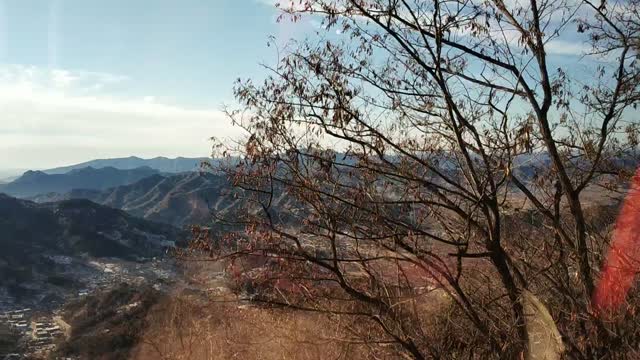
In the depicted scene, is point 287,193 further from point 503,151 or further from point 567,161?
point 567,161

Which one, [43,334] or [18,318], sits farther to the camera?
[18,318]

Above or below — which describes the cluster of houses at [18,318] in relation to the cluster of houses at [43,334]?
below

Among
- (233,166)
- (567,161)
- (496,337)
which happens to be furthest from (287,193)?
(567,161)

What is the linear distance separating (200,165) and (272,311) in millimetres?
1887

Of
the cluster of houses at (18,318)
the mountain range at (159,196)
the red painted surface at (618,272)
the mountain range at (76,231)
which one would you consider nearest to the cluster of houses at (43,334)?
the cluster of houses at (18,318)

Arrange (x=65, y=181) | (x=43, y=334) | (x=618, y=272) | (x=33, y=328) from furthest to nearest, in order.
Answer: (x=65, y=181) < (x=33, y=328) < (x=43, y=334) < (x=618, y=272)

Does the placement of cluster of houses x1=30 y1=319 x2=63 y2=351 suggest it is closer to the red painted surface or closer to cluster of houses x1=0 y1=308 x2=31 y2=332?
cluster of houses x1=0 y1=308 x2=31 y2=332

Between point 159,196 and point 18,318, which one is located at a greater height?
point 159,196

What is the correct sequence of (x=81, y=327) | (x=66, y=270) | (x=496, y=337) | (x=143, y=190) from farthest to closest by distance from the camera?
1. (x=143, y=190)
2. (x=66, y=270)
3. (x=81, y=327)
4. (x=496, y=337)

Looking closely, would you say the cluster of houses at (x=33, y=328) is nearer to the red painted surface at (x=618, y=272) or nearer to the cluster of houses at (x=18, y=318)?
the cluster of houses at (x=18, y=318)

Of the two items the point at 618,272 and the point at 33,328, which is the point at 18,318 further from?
the point at 618,272

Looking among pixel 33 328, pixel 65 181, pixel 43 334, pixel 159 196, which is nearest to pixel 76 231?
pixel 33 328

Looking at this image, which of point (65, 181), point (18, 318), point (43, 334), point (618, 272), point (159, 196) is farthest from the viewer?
point (65, 181)

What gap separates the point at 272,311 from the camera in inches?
268
